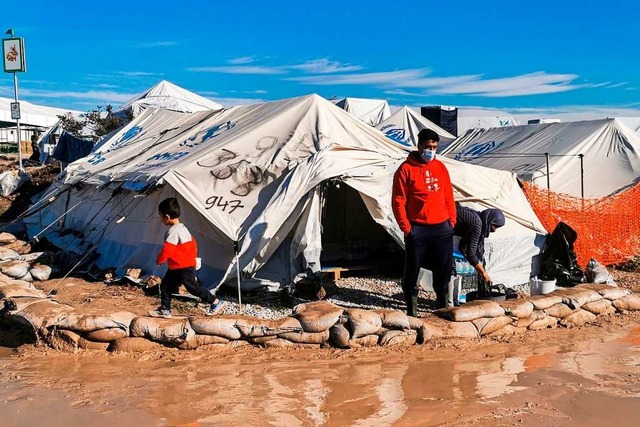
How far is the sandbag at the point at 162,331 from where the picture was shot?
5680 millimetres

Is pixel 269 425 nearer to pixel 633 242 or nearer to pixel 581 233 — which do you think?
pixel 581 233

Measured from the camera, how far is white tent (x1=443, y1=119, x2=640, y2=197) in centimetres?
1348

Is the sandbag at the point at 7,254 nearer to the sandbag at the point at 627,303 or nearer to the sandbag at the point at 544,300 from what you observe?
the sandbag at the point at 544,300

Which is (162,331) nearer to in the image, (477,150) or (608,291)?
(608,291)

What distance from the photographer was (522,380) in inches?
196

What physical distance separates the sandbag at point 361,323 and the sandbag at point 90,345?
212 cm

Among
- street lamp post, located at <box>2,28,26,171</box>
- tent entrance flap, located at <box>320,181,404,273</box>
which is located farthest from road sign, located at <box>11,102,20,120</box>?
tent entrance flap, located at <box>320,181,404,273</box>

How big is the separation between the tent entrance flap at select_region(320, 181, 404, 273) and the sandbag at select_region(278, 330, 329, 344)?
3.87m

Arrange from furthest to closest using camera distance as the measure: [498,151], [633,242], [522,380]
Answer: [498,151] < [633,242] < [522,380]

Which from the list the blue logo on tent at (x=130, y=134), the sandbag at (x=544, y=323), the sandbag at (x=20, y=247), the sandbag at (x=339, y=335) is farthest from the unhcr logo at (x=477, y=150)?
the sandbag at (x=339, y=335)

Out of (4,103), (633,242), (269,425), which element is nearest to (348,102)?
(633,242)

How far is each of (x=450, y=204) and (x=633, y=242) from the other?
600 centimetres

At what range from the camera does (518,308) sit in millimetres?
6484

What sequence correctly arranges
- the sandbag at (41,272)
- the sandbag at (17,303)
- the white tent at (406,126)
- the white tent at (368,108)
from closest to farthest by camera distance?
the sandbag at (17,303)
the sandbag at (41,272)
the white tent at (406,126)
the white tent at (368,108)
